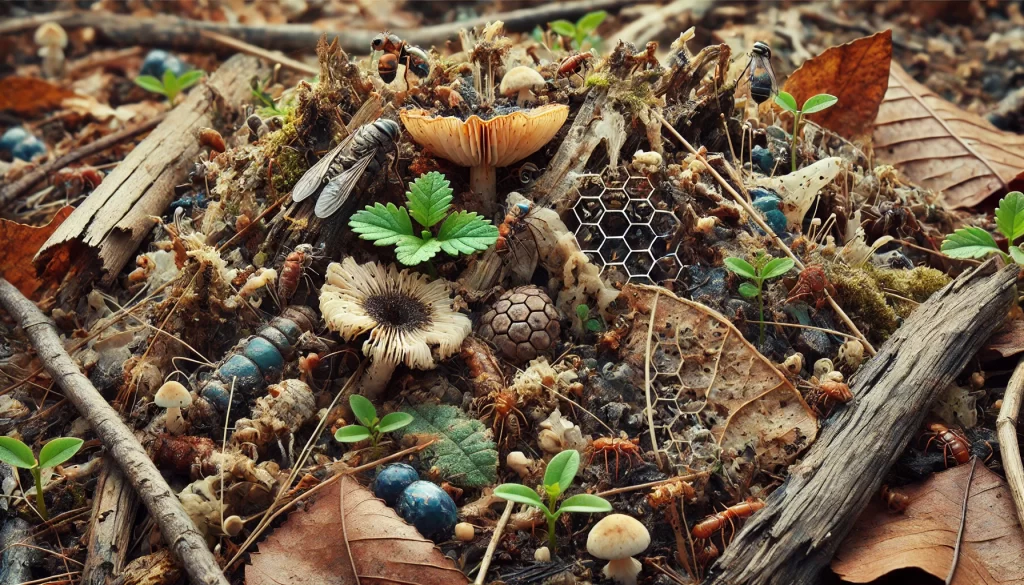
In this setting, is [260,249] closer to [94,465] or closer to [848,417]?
[94,465]

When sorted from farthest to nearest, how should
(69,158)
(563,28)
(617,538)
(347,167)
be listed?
(563,28) < (69,158) < (347,167) < (617,538)

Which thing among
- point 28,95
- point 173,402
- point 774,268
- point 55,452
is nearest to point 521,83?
point 774,268

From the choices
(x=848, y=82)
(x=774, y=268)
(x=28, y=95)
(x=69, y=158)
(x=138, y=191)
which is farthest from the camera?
(x=28, y=95)

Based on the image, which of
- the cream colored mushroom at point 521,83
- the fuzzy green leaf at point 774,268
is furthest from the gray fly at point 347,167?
the fuzzy green leaf at point 774,268

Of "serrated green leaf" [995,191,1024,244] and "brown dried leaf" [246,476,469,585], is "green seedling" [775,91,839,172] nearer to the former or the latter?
"serrated green leaf" [995,191,1024,244]

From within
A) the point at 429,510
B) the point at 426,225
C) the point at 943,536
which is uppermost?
the point at 426,225

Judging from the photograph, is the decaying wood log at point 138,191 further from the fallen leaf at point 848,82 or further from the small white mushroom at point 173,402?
the fallen leaf at point 848,82

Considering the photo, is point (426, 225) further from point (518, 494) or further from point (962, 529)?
point (962, 529)

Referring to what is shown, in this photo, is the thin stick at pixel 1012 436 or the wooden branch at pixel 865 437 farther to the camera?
the thin stick at pixel 1012 436
